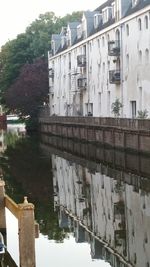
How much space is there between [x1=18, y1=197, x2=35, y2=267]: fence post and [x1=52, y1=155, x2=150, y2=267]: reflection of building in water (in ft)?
11.7

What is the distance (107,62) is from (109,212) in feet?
135

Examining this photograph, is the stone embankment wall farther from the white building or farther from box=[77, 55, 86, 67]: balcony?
box=[77, 55, 86, 67]: balcony

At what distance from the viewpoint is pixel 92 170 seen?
43094mm

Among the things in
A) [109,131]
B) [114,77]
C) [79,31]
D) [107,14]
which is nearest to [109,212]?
[109,131]

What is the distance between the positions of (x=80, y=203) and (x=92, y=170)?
13.2 meters

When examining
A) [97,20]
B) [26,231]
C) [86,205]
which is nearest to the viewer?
[26,231]

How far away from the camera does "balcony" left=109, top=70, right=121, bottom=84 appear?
61.4m

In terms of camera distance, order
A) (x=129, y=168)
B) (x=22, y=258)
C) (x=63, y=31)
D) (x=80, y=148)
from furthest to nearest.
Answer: (x=63, y=31), (x=80, y=148), (x=129, y=168), (x=22, y=258)

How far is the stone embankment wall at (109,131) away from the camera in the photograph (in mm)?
45500

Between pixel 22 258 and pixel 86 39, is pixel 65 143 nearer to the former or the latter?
pixel 86 39

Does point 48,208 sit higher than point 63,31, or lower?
lower

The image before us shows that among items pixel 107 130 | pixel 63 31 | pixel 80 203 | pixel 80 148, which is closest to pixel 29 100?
pixel 63 31

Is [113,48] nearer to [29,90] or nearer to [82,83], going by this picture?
[82,83]

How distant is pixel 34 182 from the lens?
129 ft
